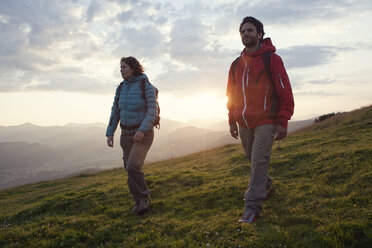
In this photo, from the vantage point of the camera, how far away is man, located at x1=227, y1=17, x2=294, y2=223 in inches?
199

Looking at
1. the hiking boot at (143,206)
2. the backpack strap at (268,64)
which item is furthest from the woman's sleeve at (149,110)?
the backpack strap at (268,64)

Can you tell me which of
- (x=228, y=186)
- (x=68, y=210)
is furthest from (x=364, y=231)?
(x=68, y=210)

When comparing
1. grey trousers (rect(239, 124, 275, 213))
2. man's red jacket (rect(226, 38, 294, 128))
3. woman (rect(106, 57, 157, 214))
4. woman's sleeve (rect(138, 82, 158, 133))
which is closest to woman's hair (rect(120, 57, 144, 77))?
woman (rect(106, 57, 157, 214))

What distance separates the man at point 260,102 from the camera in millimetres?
5047

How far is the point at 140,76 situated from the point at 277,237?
4.97m

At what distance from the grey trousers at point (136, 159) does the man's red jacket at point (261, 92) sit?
262cm

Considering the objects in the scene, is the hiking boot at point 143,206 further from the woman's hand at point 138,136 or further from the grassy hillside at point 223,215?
the woman's hand at point 138,136

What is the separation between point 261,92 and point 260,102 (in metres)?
0.20

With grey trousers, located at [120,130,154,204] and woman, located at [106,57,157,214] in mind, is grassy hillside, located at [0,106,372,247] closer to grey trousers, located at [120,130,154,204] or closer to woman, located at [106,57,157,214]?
grey trousers, located at [120,130,154,204]

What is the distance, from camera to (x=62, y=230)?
20.7 ft

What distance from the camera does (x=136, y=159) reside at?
6.55 m

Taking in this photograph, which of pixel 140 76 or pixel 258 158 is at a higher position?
pixel 140 76

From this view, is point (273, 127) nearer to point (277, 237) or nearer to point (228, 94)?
point (228, 94)

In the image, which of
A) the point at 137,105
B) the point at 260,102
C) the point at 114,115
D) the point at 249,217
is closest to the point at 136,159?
the point at 137,105
